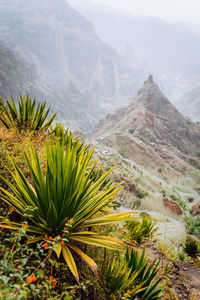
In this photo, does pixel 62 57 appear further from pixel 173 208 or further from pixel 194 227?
pixel 194 227

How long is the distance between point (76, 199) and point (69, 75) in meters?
192

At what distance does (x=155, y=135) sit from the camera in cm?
3872

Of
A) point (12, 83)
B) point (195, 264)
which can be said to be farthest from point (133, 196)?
point (12, 83)

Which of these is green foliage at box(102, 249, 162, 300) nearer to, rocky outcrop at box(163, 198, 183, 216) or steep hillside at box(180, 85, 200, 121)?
rocky outcrop at box(163, 198, 183, 216)

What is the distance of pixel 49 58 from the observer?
17700cm

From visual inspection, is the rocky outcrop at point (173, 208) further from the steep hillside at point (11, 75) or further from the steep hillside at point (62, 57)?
the steep hillside at point (62, 57)

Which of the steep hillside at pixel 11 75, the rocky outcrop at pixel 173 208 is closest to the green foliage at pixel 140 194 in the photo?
the rocky outcrop at pixel 173 208

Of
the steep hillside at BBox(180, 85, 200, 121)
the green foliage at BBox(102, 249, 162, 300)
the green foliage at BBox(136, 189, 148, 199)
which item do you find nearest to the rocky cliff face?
the green foliage at BBox(136, 189, 148, 199)

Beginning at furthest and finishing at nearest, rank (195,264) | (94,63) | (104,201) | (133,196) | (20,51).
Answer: (94,63)
(20,51)
(133,196)
(195,264)
(104,201)

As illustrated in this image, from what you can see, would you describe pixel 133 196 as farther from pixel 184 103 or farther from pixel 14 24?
pixel 14 24

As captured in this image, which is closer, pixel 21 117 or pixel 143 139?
pixel 21 117

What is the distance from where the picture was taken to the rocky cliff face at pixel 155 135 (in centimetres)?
→ 3069

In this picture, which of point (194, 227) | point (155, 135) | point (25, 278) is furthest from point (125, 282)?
point (155, 135)

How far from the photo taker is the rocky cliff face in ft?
101
